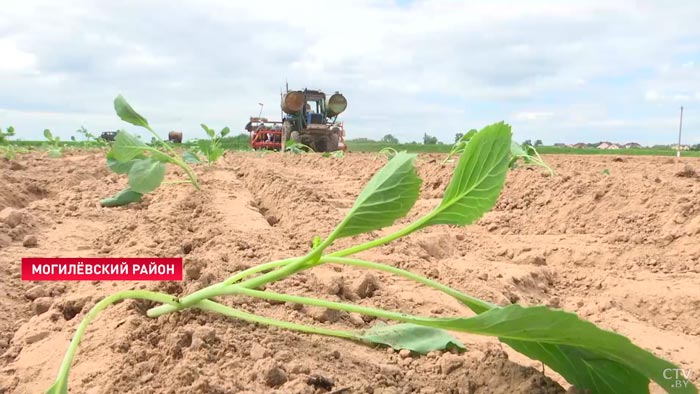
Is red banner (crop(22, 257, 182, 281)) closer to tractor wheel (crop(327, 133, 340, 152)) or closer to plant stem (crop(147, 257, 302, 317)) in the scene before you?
plant stem (crop(147, 257, 302, 317))

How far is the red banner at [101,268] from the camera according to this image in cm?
227

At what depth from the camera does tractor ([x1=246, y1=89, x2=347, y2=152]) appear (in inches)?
711

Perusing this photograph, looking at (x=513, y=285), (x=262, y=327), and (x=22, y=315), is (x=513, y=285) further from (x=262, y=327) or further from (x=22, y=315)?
(x=22, y=315)

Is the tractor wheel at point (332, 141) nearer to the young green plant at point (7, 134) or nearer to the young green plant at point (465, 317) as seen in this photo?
the young green plant at point (7, 134)

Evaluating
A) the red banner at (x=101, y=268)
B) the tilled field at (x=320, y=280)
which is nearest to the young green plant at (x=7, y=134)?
the tilled field at (x=320, y=280)

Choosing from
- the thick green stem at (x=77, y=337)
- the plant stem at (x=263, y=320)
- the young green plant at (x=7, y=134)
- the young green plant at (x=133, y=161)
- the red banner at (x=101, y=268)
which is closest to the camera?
the thick green stem at (x=77, y=337)

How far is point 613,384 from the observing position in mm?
1314

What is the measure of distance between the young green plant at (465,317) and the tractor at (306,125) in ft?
52.9

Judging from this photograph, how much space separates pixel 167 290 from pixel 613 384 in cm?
138

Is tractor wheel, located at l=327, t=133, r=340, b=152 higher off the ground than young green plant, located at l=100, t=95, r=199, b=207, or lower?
higher

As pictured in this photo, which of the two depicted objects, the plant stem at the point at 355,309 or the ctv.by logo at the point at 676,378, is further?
the plant stem at the point at 355,309

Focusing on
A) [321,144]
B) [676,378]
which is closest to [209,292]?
[676,378]

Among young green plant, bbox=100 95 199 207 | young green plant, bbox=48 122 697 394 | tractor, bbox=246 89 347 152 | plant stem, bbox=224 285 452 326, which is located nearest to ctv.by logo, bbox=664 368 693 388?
young green plant, bbox=48 122 697 394

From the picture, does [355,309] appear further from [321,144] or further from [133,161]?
[321,144]
